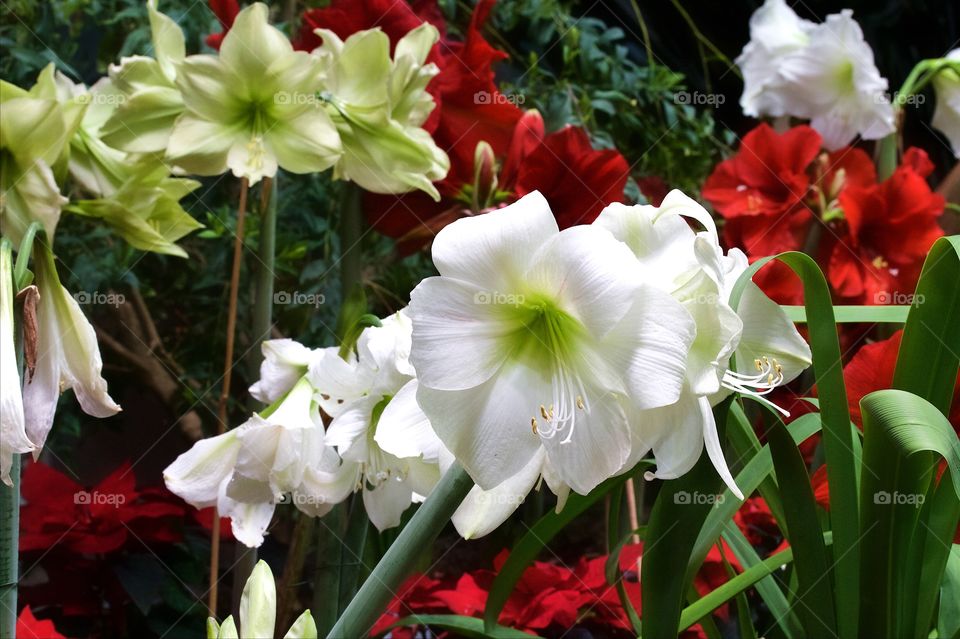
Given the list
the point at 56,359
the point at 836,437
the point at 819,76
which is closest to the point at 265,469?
the point at 56,359

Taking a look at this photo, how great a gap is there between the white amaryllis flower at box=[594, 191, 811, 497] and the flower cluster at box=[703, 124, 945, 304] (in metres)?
0.52

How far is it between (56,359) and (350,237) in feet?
1.12

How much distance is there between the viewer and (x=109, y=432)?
4.78 feet

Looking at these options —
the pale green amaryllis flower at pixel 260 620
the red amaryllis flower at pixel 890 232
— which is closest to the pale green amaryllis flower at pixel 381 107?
the pale green amaryllis flower at pixel 260 620

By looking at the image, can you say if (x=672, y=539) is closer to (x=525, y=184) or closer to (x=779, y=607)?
(x=779, y=607)

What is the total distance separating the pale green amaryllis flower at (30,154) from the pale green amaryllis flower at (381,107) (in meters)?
0.20

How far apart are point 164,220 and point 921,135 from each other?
70.2 inches

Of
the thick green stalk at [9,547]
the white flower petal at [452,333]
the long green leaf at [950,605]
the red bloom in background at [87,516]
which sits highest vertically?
the white flower petal at [452,333]

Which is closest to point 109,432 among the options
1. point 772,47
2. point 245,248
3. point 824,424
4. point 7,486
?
point 245,248

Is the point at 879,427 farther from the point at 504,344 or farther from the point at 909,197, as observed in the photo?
the point at 909,197

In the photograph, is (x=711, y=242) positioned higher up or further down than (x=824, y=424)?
higher up

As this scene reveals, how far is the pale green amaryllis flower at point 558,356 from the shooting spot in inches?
16.5

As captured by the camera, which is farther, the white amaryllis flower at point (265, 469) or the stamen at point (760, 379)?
the white amaryllis flower at point (265, 469)

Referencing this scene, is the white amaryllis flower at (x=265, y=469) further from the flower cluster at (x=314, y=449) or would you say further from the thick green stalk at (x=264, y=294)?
the thick green stalk at (x=264, y=294)
